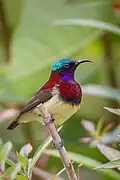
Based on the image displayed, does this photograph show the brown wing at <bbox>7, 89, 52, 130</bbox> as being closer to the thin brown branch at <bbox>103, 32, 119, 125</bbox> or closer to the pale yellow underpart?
the pale yellow underpart

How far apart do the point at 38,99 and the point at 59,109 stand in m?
0.05

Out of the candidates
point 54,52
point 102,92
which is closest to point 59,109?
point 102,92

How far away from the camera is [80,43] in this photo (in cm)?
229

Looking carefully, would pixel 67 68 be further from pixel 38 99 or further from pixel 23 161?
pixel 23 161

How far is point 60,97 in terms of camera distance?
1.33 meters

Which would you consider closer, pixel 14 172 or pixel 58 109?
pixel 14 172

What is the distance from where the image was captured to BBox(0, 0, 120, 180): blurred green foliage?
2.19m

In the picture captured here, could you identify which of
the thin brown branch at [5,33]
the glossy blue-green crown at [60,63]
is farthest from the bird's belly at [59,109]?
the thin brown branch at [5,33]

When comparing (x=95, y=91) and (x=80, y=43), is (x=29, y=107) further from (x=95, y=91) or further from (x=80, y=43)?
(x=80, y=43)

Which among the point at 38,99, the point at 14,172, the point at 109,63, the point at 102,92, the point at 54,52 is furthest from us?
the point at 54,52

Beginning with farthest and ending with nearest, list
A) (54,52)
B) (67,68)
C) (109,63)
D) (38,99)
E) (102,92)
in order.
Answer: (54,52), (109,63), (102,92), (67,68), (38,99)

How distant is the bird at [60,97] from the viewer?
4.19ft

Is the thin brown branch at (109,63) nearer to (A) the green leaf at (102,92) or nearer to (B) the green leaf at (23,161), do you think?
(A) the green leaf at (102,92)

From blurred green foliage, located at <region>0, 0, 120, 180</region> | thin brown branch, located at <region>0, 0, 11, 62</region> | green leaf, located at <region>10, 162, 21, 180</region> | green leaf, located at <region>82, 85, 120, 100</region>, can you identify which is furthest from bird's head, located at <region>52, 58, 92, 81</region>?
thin brown branch, located at <region>0, 0, 11, 62</region>
